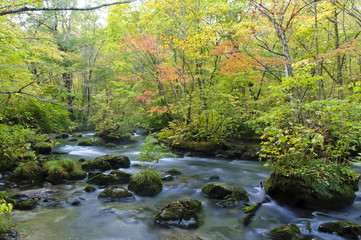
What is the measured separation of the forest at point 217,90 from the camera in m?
4.95

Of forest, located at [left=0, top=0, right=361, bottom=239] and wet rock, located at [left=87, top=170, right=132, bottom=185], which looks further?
wet rock, located at [left=87, top=170, right=132, bottom=185]

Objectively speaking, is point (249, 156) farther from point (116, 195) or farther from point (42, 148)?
point (42, 148)

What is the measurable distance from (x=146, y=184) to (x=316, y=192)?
4.28 m

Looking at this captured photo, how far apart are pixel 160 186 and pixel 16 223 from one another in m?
3.43

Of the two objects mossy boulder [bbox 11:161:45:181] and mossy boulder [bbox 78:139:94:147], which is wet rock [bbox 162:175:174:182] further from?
mossy boulder [bbox 78:139:94:147]

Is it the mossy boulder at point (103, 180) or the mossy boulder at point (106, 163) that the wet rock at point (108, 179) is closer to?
the mossy boulder at point (103, 180)

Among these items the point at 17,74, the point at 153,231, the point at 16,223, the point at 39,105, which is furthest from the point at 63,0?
the point at 39,105

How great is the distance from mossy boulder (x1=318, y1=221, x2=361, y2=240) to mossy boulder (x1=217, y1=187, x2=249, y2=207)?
5.62 feet

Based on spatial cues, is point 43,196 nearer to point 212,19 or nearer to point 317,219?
point 317,219

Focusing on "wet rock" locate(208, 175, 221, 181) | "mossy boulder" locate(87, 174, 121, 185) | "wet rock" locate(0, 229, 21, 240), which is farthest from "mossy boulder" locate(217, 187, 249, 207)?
"wet rock" locate(0, 229, 21, 240)

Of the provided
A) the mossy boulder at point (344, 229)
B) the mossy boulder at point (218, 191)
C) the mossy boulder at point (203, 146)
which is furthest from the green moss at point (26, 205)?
the mossy boulder at point (203, 146)

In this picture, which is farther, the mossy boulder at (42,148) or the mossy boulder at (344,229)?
the mossy boulder at (42,148)

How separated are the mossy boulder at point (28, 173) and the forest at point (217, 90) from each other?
0.10ft

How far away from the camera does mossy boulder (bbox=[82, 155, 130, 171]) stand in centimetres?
829
